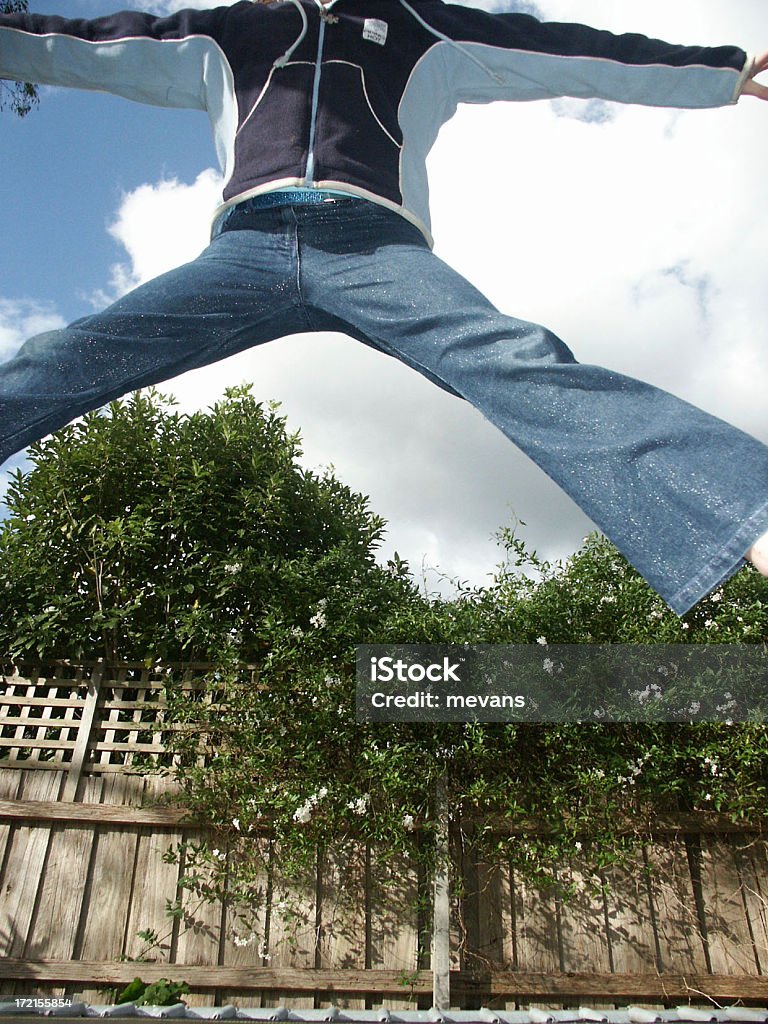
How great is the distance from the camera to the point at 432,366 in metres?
1.18

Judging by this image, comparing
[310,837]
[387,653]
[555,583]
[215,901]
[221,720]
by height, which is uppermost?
[555,583]

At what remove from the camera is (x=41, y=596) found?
3.57m

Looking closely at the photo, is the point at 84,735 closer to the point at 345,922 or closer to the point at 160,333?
the point at 345,922

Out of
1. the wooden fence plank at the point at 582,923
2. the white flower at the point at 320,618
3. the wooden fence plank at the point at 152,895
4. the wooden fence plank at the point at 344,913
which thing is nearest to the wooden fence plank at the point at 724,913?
the wooden fence plank at the point at 582,923

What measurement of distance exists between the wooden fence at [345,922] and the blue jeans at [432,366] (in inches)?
96.3

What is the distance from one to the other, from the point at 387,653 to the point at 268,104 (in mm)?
2269

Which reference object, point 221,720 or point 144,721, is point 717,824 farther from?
point 144,721

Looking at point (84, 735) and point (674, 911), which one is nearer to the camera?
point (674, 911)

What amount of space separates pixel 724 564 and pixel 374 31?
125 cm

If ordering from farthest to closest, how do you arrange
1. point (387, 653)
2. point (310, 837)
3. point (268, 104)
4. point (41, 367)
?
point (387, 653)
point (310, 837)
point (268, 104)
point (41, 367)

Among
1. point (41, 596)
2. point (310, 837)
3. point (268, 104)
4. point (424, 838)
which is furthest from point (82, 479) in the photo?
point (268, 104)

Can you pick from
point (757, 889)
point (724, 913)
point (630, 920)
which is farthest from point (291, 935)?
point (757, 889)

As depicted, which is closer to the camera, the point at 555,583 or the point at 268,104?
the point at 268,104
